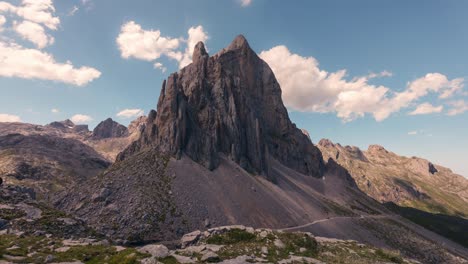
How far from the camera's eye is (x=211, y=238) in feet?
140

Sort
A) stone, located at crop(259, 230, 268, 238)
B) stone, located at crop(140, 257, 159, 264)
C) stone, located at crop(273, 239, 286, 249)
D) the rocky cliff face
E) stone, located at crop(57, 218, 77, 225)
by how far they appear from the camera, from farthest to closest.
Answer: the rocky cliff face, stone, located at crop(57, 218, 77, 225), stone, located at crop(259, 230, 268, 238), stone, located at crop(273, 239, 286, 249), stone, located at crop(140, 257, 159, 264)

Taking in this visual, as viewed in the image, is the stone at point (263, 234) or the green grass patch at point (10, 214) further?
the stone at point (263, 234)

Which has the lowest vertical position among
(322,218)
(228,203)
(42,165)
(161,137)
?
(322,218)

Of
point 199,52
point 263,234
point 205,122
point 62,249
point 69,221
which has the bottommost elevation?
point 263,234

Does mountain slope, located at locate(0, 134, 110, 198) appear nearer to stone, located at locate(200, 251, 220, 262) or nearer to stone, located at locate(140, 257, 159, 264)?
stone, located at locate(200, 251, 220, 262)

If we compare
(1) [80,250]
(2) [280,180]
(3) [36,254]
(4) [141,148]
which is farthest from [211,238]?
(2) [280,180]

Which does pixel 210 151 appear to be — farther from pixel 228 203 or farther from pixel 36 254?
pixel 36 254

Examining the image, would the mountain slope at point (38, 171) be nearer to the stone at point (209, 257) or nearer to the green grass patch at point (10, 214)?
the green grass patch at point (10, 214)

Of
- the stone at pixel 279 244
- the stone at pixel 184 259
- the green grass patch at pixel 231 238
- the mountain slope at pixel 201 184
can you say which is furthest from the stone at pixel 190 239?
the mountain slope at pixel 201 184

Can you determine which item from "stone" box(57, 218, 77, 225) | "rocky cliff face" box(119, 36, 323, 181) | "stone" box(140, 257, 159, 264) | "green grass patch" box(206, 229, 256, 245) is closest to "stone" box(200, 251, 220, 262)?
"stone" box(140, 257, 159, 264)

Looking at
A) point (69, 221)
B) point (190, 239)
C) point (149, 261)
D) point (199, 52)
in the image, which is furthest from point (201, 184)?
point (199, 52)

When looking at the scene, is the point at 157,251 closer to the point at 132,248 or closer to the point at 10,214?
the point at 132,248

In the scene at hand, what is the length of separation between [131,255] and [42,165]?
19294 centimetres

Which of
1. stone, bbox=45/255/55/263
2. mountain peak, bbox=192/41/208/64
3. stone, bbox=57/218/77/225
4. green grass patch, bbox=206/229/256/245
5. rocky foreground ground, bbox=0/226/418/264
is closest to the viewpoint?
stone, bbox=45/255/55/263
